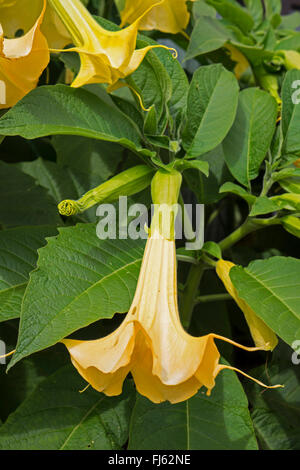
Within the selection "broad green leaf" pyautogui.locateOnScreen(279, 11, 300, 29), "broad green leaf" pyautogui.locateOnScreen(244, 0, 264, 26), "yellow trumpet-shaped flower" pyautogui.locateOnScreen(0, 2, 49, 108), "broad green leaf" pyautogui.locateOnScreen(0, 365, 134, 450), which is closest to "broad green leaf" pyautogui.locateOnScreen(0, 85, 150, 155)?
"yellow trumpet-shaped flower" pyautogui.locateOnScreen(0, 2, 49, 108)

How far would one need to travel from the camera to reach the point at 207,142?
1.97ft

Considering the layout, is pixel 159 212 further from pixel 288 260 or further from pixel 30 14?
pixel 30 14

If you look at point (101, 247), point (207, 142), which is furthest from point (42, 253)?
point (207, 142)

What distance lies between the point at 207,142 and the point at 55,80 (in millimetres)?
352

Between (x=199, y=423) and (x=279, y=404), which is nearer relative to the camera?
(x=199, y=423)

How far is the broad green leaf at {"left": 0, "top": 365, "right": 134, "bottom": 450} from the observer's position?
0.55 meters

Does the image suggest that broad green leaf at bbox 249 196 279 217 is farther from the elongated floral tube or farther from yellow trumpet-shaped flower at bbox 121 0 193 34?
yellow trumpet-shaped flower at bbox 121 0 193 34

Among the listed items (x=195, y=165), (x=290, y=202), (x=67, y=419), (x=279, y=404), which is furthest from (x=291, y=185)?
(x=67, y=419)

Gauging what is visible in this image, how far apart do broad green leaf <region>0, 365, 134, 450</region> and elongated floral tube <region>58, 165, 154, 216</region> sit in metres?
0.21

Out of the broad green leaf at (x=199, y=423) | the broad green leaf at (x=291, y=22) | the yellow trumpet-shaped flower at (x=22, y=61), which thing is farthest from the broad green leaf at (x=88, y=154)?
the broad green leaf at (x=291, y=22)

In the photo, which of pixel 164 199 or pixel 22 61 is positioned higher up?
pixel 22 61

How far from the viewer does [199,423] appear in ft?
1.82

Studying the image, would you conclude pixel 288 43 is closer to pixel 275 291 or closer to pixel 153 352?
pixel 275 291

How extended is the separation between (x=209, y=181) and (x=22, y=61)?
32 cm
